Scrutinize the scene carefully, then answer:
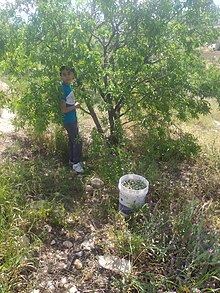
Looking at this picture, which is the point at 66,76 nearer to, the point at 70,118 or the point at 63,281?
the point at 70,118

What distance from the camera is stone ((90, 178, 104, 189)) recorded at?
11.1ft

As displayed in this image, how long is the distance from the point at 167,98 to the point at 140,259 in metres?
1.84

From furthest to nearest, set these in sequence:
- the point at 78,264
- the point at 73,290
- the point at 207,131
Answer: the point at 207,131, the point at 78,264, the point at 73,290

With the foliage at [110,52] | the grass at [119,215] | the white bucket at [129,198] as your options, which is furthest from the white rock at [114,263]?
the foliage at [110,52]

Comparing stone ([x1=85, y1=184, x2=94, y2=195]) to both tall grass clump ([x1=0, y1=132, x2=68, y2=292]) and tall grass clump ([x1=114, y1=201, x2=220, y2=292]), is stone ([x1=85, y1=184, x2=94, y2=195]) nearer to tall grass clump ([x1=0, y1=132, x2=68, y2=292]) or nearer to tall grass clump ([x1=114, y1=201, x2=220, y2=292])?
tall grass clump ([x1=0, y1=132, x2=68, y2=292])

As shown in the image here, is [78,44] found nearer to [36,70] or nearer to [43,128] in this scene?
[36,70]

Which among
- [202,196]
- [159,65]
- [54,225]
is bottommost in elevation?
[202,196]

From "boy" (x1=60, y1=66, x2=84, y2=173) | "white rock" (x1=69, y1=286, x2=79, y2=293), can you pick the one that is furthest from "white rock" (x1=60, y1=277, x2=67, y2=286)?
"boy" (x1=60, y1=66, x2=84, y2=173)

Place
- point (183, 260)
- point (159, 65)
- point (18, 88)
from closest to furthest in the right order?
point (183, 260) < point (159, 65) < point (18, 88)

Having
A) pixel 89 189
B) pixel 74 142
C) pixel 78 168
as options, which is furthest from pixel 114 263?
pixel 74 142

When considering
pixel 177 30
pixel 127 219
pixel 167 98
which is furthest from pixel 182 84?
pixel 127 219

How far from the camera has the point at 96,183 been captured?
3.39 metres

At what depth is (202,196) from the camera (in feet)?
10.9

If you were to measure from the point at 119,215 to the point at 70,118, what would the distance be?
142 cm
